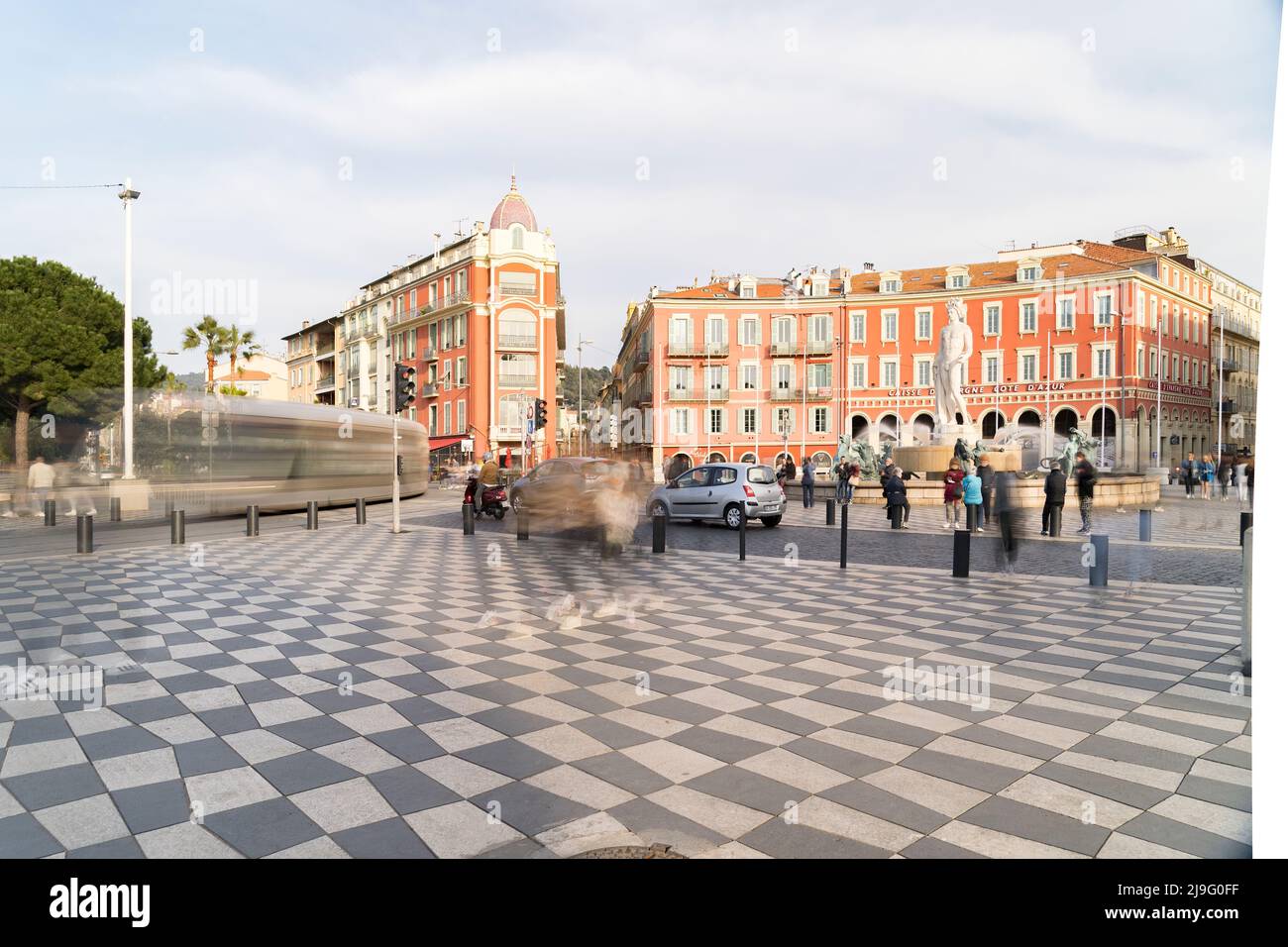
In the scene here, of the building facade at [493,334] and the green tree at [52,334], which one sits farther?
the building facade at [493,334]

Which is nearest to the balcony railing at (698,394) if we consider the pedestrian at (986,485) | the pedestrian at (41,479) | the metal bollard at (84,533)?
the pedestrian at (986,485)

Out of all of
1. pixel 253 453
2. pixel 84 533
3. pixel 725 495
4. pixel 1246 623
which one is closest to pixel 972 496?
pixel 725 495

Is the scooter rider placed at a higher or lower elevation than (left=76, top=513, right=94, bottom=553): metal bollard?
higher

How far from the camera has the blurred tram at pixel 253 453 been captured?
20594 mm

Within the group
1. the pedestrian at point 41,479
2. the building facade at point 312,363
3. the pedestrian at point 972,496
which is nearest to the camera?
the pedestrian at point 972,496

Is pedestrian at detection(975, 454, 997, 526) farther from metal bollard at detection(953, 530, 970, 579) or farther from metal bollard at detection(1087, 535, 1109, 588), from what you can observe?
metal bollard at detection(1087, 535, 1109, 588)

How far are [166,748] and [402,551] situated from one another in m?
10.1

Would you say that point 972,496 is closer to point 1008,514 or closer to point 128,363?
point 1008,514

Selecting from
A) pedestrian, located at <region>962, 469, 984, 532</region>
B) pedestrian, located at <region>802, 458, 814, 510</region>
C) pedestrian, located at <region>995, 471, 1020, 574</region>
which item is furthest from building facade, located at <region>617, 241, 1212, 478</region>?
pedestrian, located at <region>995, 471, 1020, 574</region>

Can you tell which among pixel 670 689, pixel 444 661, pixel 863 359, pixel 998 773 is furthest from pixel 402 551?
pixel 863 359

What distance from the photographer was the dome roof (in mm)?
55750

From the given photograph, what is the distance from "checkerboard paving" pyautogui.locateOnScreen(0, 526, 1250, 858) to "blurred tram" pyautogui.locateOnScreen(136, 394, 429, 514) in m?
12.0

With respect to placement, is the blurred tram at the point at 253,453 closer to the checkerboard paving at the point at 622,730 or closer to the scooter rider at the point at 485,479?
the scooter rider at the point at 485,479

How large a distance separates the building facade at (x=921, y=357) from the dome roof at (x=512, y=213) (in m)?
10.7
